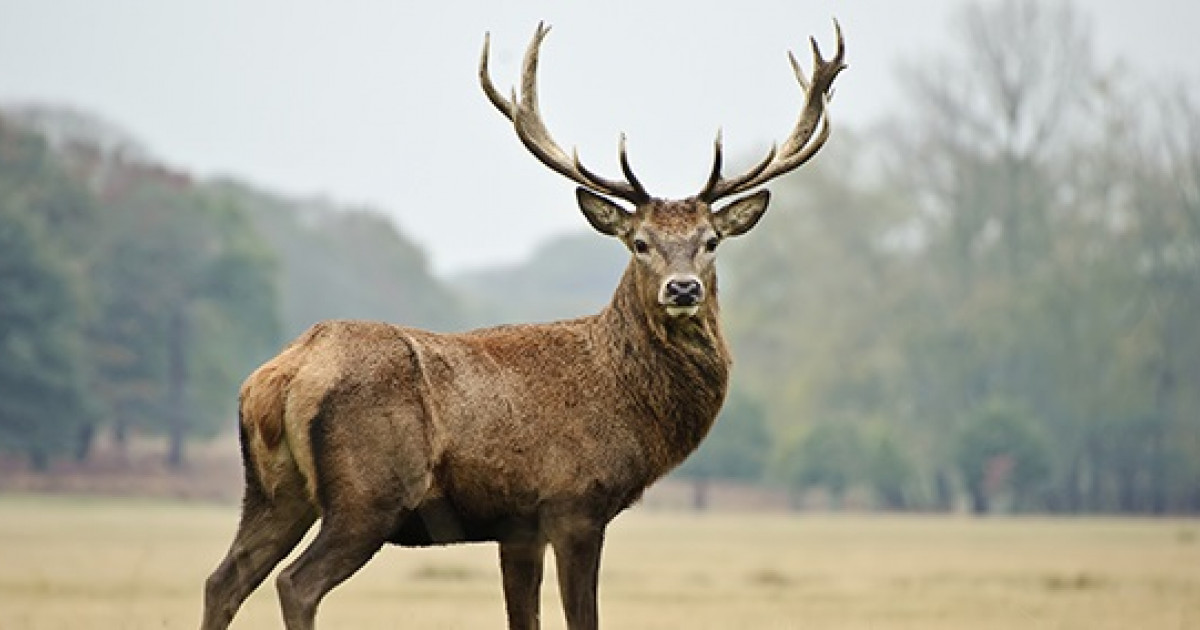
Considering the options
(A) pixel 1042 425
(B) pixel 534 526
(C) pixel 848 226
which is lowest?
(A) pixel 1042 425

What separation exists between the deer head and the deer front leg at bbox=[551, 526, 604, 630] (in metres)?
1.35

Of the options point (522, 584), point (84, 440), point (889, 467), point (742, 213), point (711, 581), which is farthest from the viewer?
point (84, 440)

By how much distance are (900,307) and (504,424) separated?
207 ft

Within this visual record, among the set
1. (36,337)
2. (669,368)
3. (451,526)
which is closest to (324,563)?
(451,526)

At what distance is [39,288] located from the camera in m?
62.6

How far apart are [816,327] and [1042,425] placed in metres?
8.92

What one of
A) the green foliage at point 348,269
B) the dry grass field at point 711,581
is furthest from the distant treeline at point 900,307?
the green foliage at point 348,269

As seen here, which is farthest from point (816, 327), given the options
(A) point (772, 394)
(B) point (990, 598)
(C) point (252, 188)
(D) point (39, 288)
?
(C) point (252, 188)

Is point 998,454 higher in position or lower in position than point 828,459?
higher

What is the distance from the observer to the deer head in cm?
1108

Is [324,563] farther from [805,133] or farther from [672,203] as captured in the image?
[805,133]

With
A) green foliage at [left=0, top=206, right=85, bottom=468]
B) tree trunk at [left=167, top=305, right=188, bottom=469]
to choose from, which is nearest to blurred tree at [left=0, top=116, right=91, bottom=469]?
green foliage at [left=0, top=206, right=85, bottom=468]

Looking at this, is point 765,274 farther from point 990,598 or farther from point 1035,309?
point 990,598

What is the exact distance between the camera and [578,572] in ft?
34.6
